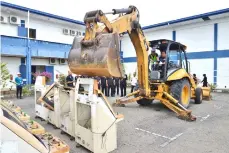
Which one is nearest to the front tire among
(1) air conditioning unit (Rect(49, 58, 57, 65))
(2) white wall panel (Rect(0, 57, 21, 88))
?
(2) white wall panel (Rect(0, 57, 21, 88))

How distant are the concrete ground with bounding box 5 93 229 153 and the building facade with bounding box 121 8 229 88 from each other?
962cm

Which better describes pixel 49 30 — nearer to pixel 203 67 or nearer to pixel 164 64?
pixel 164 64

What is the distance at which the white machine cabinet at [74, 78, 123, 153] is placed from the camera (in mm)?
3782

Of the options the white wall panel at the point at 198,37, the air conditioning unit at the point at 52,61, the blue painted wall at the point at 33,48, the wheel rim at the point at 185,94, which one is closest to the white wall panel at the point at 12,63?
the blue painted wall at the point at 33,48

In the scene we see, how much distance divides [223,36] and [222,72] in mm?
2868

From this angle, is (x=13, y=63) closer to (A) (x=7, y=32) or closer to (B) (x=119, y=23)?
(A) (x=7, y=32)

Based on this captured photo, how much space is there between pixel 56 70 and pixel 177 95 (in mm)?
13241

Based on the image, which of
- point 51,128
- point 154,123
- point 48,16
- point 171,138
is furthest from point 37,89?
point 48,16

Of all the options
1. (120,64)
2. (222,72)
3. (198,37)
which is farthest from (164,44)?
(198,37)

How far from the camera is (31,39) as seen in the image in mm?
14781

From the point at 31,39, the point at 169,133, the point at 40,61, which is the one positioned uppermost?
the point at 31,39

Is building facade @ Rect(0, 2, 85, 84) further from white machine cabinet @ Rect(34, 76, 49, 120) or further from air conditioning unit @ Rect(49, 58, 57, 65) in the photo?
white machine cabinet @ Rect(34, 76, 49, 120)

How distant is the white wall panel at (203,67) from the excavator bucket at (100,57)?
14057mm

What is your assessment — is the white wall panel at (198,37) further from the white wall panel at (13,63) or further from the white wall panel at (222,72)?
the white wall panel at (13,63)
